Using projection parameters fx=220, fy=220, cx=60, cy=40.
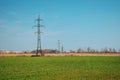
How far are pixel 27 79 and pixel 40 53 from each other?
254ft

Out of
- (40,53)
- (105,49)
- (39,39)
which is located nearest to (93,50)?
(105,49)

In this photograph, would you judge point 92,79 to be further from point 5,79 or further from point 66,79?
point 5,79

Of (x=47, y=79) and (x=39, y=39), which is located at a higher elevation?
(x=39, y=39)

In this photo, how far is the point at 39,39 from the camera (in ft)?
255

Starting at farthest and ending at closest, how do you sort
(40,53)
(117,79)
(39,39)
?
1. (40,53)
2. (39,39)
3. (117,79)

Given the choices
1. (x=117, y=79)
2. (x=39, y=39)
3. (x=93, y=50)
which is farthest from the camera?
(x=93, y=50)

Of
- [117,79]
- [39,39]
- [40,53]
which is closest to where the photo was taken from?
[117,79]

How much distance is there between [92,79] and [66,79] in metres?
1.84

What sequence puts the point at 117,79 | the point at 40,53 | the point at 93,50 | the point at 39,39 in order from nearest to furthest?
→ 1. the point at 117,79
2. the point at 39,39
3. the point at 40,53
4. the point at 93,50

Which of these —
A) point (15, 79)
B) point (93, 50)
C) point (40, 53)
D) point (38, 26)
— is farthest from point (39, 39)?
point (93, 50)

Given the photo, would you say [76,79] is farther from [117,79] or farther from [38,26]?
[38,26]

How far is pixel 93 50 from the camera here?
191 metres

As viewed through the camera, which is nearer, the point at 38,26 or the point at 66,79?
the point at 66,79

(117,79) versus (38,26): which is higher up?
(38,26)
